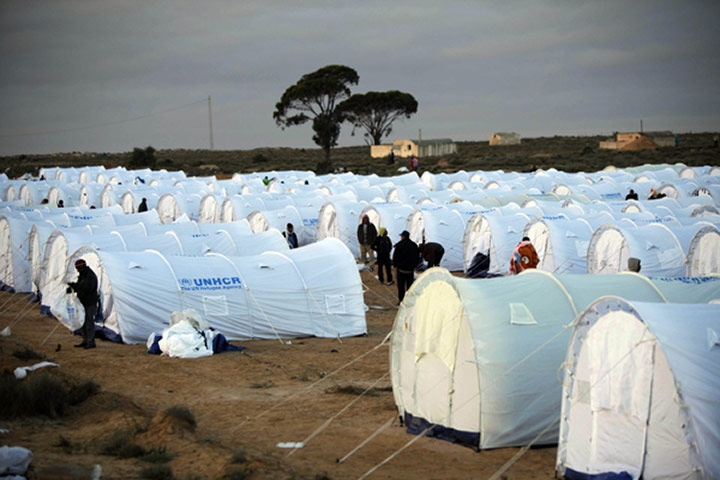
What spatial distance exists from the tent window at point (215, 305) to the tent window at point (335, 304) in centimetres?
231

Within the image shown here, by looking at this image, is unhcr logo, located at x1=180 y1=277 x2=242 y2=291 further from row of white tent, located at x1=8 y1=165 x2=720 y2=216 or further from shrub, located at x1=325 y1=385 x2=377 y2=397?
row of white tent, located at x1=8 y1=165 x2=720 y2=216

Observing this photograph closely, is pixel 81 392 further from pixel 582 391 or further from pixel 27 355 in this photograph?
pixel 582 391

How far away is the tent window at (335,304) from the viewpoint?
17312mm

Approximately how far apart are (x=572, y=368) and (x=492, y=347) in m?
1.19

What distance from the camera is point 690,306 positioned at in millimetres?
8227

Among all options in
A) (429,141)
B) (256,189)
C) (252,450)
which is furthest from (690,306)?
(429,141)

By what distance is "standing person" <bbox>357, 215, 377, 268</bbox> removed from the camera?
1041 inches

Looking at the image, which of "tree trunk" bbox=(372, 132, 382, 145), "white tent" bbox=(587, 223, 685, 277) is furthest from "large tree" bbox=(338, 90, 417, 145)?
"white tent" bbox=(587, 223, 685, 277)

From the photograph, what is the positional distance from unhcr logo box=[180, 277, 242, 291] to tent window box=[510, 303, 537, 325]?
8109 mm

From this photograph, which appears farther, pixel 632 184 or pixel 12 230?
pixel 632 184

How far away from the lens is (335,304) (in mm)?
17375

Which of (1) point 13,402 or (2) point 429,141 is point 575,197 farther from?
(2) point 429,141

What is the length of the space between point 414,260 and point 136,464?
1130cm

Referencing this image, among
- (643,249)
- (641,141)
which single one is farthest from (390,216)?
(641,141)
